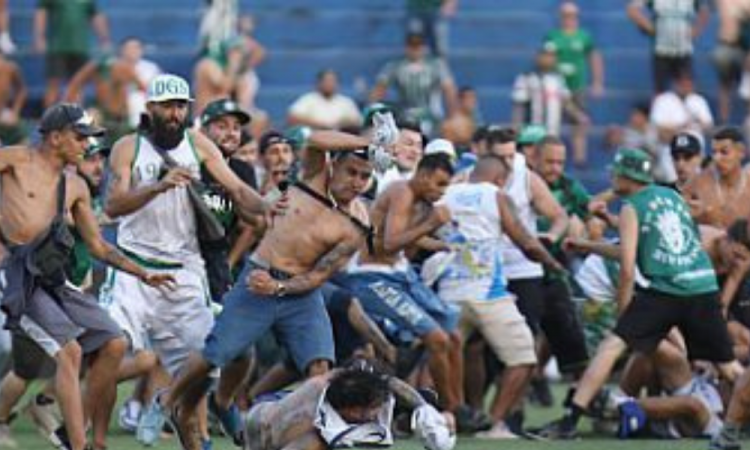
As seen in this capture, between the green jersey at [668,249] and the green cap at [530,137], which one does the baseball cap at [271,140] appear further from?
the green jersey at [668,249]

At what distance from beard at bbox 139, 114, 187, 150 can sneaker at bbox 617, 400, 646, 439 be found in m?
3.57

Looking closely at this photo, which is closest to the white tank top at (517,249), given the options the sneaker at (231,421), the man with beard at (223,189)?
the man with beard at (223,189)

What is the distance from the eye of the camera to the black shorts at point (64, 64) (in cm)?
2545

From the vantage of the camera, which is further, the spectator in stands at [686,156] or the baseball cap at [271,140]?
the spectator in stands at [686,156]

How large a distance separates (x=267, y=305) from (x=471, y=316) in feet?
10.1

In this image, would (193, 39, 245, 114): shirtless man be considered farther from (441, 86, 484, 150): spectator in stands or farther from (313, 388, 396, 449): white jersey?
(313, 388, 396, 449): white jersey

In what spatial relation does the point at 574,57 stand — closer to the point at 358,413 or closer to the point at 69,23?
the point at 69,23

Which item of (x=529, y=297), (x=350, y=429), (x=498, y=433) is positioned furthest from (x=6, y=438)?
(x=350, y=429)

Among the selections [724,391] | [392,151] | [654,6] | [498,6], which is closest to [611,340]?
[724,391]

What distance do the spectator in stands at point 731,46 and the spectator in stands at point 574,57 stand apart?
1.41 m

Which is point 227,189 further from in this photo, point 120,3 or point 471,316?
point 120,3

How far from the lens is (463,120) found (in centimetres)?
2450

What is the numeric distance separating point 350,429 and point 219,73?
558 inches

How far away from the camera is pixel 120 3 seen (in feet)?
90.9
